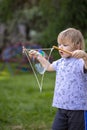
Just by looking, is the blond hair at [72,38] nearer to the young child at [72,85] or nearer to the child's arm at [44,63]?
the young child at [72,85]

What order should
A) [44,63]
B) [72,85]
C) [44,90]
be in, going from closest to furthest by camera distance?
[72,85] → [44,63] → [44,90]

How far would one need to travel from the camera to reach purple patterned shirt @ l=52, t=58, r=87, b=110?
3.41 meters

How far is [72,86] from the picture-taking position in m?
3.42

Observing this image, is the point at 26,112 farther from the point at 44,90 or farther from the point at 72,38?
the point at 44,90

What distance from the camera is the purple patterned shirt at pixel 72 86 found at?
3.41 metres

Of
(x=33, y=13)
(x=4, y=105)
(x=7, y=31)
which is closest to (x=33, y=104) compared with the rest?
(x=4, y=105)

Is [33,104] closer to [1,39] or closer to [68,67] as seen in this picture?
[68,67]

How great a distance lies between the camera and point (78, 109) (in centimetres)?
343

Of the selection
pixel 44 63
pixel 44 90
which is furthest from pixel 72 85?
pixel 44 90

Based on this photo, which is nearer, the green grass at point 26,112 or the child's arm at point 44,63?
the child's arm at point 44,63

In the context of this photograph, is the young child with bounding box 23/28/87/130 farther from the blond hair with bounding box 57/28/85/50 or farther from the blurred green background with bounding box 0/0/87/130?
the blurred green background with bounding box 0/0/87/130

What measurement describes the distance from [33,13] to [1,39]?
17.0 feet

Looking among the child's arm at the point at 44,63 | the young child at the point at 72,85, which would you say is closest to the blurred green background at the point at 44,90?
the child's arm at the point at 44,63

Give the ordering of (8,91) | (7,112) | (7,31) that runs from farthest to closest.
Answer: (7,31)
(8,91)
(7,112)
